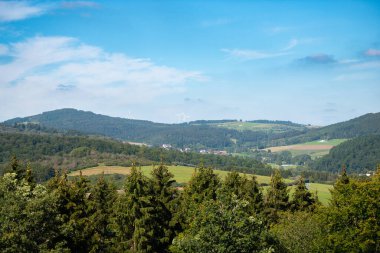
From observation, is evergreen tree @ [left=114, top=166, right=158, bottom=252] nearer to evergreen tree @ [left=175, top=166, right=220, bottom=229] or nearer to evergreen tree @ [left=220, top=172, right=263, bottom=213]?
evergreen tree @ [left=175, top=166, right=220, bottom=229]

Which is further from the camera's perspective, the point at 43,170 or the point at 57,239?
the point at 43,170

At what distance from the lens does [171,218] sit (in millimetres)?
46969

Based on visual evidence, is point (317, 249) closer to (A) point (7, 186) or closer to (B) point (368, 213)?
(B) point (368, 213)

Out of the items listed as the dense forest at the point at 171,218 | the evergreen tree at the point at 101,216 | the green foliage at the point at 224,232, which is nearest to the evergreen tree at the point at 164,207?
the dense forest at the point at 171,218

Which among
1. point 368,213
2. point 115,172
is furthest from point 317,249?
point 115,172

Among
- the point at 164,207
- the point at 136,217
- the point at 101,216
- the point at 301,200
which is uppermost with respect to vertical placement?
the point at 164,207

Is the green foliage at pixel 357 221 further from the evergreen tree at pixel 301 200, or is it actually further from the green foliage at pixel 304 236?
the evergreen tree at pixel 301 200

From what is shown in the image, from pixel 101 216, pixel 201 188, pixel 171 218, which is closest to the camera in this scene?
pixel 171 218

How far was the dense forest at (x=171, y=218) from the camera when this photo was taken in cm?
2950

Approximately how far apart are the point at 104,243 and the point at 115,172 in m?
142

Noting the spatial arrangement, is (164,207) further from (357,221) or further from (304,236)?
(357,221)

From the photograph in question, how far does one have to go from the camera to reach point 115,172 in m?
184

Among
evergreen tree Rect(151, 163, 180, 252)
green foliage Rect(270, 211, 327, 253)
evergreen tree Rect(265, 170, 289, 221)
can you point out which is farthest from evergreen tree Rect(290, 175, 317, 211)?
evergreen tree Rect(151, 163, 180, 252)

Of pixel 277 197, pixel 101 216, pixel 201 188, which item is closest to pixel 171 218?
pixel 201 188
